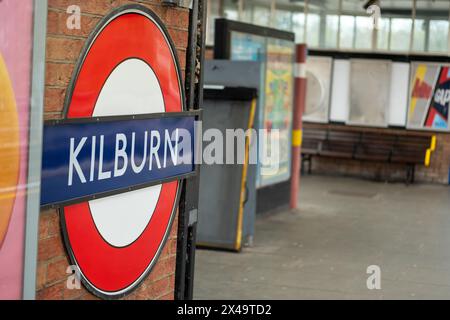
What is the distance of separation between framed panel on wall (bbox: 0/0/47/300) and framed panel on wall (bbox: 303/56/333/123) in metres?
14.9

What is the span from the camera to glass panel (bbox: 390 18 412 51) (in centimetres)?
1641

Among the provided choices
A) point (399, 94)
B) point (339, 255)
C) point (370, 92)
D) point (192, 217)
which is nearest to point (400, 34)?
point (399, 94)

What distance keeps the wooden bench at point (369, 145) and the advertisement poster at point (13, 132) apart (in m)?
14.1

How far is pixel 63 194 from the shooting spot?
257 cm

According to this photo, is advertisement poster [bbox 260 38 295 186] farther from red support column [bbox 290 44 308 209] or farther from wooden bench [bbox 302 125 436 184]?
wooden bench [bbox 302 125 436 184]

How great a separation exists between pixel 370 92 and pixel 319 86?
116 centimetres

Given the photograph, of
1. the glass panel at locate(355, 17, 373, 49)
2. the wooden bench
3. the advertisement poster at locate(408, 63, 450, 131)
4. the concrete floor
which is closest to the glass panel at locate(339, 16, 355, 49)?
the glass panel at locate(355, 17, 373, 49)

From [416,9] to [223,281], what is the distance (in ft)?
35.5

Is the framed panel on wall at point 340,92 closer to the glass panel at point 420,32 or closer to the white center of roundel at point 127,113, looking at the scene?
the glass panel at point 420,32

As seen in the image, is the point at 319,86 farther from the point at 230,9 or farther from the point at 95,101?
Result: the point at 95,101

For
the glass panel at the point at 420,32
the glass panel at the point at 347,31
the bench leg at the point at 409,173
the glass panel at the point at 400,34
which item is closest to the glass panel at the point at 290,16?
the glass panel at the point at 347,31

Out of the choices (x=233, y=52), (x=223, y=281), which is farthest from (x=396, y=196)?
(x=223, y=281)

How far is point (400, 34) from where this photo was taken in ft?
54.1
